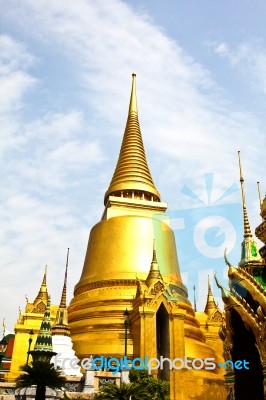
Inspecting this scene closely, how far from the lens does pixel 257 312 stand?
974 centimetres

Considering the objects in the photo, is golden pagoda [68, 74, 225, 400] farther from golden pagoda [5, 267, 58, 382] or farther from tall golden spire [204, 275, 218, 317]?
tall golden spire [204, 275, 218, 317]

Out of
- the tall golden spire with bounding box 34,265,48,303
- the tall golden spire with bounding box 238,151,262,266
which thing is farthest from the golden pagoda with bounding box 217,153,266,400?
the tall golden spire with bounding box 34,265,48,303

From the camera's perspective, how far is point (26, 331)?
80.3 feet

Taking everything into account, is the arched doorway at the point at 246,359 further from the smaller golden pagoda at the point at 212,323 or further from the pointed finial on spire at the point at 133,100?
the pointed finial on spire at the point at 133,100

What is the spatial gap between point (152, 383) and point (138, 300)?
5.86m

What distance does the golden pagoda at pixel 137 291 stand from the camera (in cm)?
2062

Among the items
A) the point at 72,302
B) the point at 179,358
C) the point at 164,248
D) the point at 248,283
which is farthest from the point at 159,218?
the point at 248,283

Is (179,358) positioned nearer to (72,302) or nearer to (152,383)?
(152,383)

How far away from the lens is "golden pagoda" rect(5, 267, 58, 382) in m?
22.9

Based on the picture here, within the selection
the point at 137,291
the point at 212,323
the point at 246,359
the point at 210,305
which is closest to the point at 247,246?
the point at 246,359

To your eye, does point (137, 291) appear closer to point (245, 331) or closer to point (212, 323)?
point (212, 323)

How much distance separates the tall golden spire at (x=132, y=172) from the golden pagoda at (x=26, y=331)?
9.02 metres

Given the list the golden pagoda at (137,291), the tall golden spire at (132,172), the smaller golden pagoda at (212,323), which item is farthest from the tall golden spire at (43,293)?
the smaller golden pagoda at (212,323)

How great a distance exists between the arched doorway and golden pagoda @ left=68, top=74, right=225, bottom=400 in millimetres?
9683
